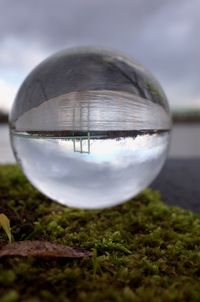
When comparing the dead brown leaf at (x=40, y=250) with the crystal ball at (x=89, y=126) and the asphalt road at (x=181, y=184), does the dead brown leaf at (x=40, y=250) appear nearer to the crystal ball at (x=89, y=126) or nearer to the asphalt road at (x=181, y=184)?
the crystal ball at (x=89, y=126)

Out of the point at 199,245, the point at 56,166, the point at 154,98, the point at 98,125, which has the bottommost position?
the point at 199,245

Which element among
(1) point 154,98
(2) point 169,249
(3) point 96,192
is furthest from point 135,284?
(1) point 154,98

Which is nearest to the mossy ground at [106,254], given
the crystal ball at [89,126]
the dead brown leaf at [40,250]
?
the dead brown leaf at [40,250]

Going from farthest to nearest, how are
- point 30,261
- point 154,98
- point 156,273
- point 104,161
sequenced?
point 154,98, point 104,161, point 156,273, point 30,261

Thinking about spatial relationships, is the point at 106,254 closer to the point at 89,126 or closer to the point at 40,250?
the point at 40,250

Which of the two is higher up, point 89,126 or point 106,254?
point 89,126

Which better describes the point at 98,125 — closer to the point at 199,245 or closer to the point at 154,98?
the point at 154,98

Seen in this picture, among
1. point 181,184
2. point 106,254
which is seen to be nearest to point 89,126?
point 106,254
